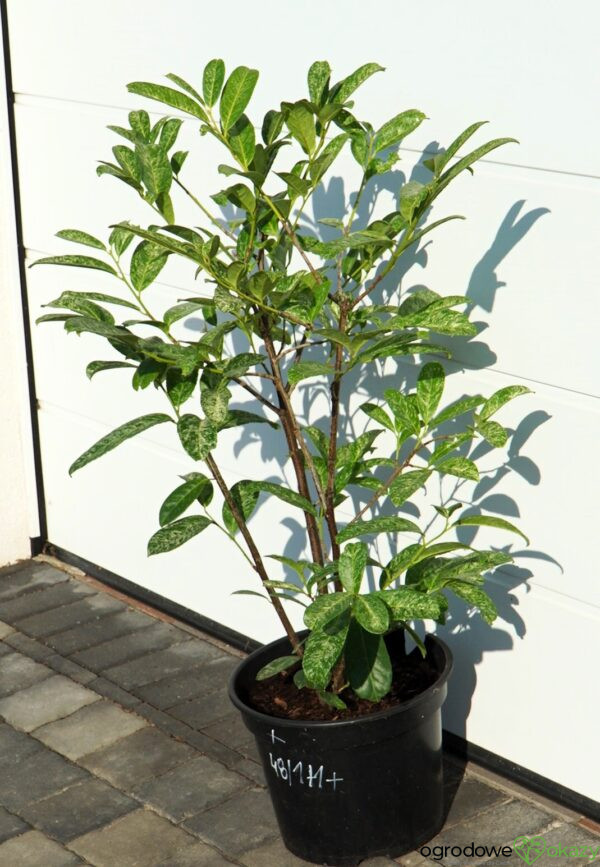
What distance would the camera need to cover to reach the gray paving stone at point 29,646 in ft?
12.3

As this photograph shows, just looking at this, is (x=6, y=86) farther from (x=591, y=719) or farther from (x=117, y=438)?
(x=591, y=719)

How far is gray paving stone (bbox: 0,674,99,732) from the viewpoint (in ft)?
11.2

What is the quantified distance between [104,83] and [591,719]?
2.14 meters

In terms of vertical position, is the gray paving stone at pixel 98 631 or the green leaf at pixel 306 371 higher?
the green leaf at pixel 306 371

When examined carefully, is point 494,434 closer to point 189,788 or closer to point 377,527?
point 377,527

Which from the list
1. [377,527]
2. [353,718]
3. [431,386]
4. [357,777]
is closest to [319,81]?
[431,386]

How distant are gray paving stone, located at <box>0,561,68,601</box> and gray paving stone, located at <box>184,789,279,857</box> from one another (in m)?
1.39

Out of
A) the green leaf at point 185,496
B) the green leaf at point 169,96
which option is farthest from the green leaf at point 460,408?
the green leaf at point 169,96

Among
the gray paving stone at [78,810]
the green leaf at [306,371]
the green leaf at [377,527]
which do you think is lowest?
the gray paving stone at [78,810]

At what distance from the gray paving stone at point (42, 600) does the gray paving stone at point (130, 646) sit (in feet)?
1.06

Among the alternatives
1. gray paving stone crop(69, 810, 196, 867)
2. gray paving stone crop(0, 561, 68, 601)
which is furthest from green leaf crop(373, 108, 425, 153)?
gray paving stone crop(0, 561, 68, 601)

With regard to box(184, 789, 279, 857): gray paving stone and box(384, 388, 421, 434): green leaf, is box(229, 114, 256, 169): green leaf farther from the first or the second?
box(184, 789, 279, 857): gray paving stone

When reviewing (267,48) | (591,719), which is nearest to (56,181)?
(267,48)

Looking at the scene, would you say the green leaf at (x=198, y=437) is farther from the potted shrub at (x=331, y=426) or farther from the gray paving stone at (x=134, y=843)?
the gray paving stone at (x=134, y=843)
